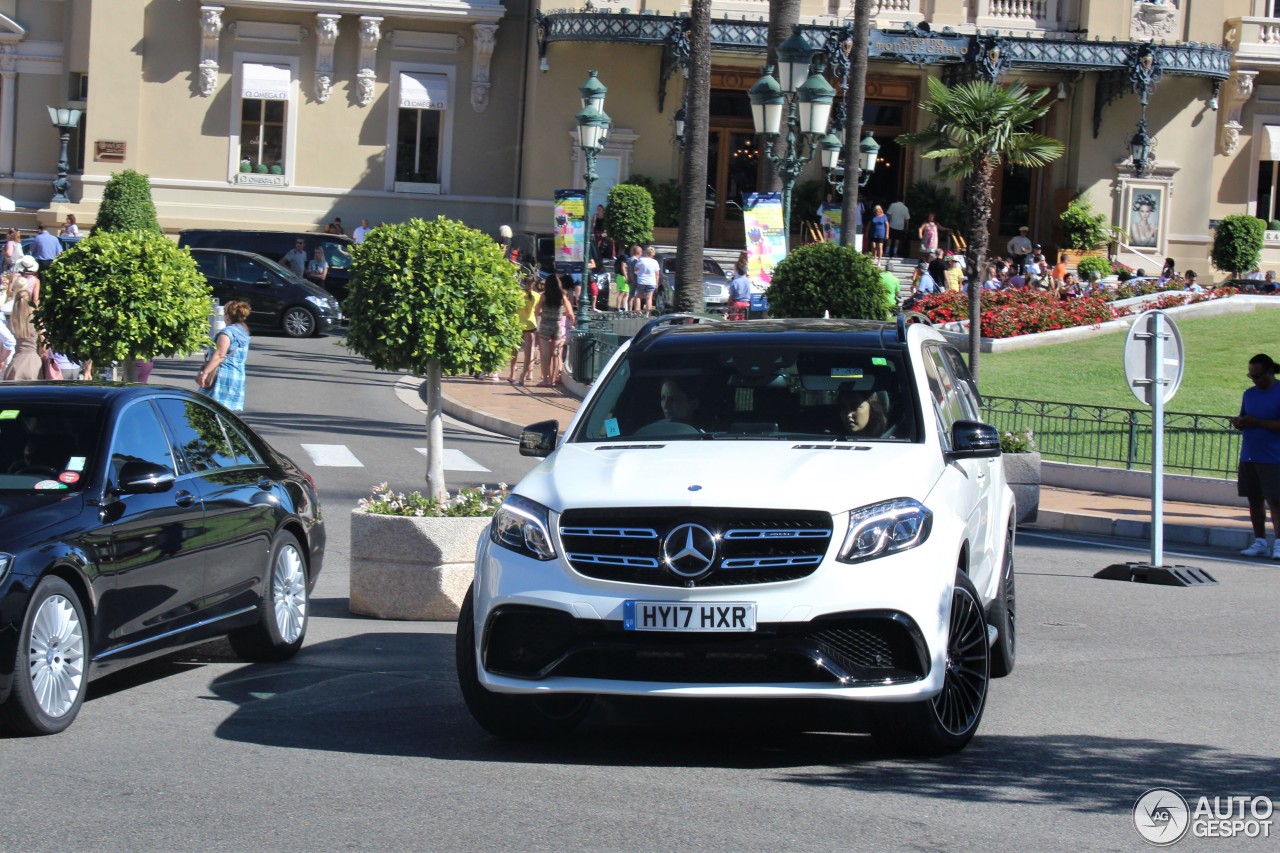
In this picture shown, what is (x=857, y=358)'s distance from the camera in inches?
312

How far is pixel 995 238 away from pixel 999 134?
82.6 ft

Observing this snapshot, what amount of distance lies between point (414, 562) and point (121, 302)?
4.70 metres

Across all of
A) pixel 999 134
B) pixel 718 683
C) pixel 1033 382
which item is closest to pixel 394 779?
pixel 718 683

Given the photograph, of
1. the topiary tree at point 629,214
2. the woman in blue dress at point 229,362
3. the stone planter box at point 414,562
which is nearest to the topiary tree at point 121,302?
the woman in blue dress at point 229,362

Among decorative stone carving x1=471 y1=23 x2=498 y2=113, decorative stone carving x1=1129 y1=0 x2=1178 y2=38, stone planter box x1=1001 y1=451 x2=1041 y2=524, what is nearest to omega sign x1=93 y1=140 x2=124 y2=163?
decorative stone carving x1=471 y1=23 x2=498 y2=113

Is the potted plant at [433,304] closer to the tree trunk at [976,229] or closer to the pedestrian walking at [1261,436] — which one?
the pedestrian walking at [1261,436]

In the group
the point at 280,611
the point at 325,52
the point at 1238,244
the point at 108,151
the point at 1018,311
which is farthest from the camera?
the point at 325,52

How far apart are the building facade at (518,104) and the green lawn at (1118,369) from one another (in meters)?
12.3

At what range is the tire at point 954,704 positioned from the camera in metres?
6.77

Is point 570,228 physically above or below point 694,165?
below

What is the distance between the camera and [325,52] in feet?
150

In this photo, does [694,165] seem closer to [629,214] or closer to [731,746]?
[629,214]

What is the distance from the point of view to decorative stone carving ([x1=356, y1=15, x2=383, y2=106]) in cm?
4525

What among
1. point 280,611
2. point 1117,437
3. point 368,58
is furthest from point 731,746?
point 368,58
